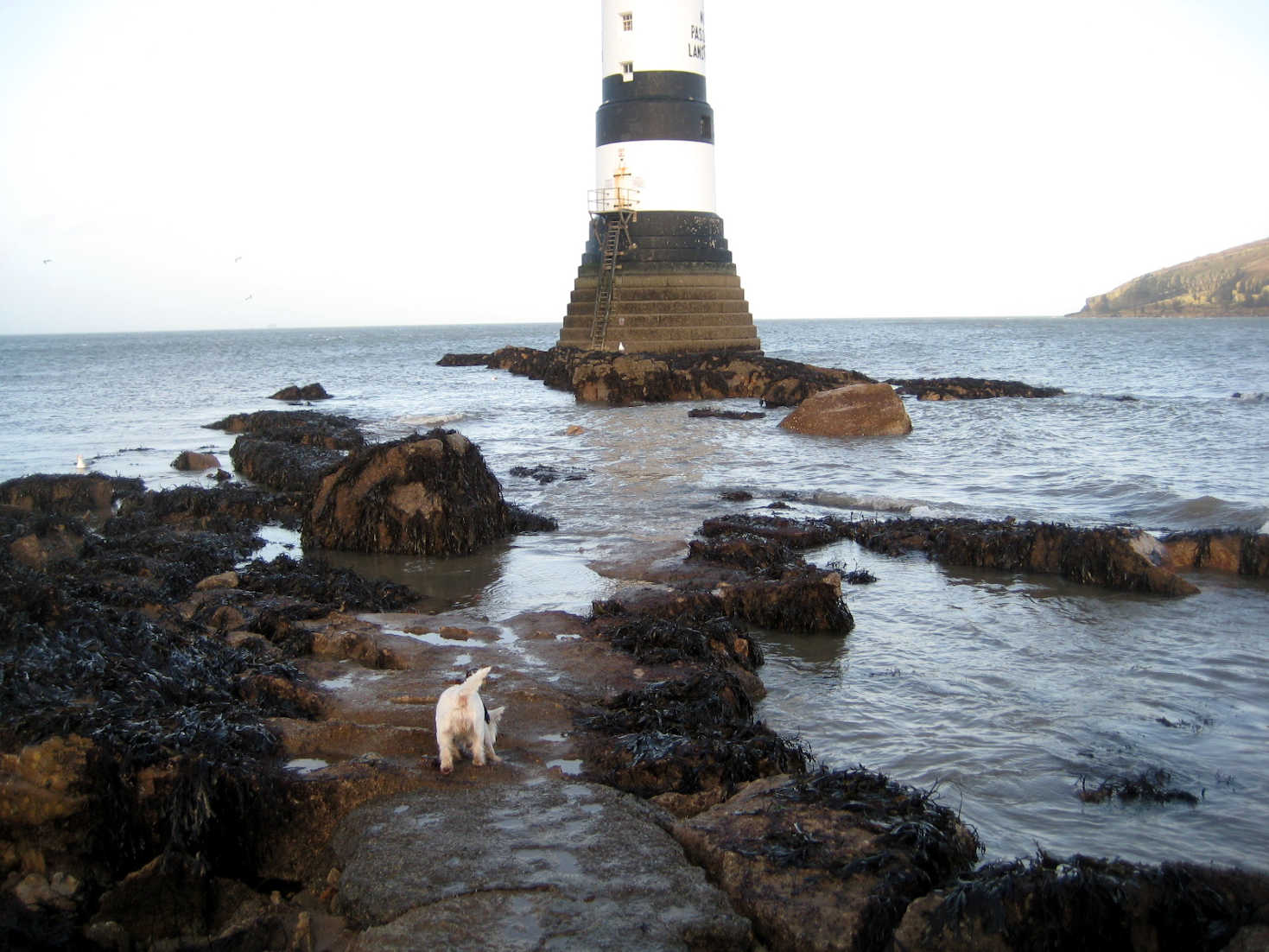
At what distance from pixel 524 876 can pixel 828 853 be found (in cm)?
106

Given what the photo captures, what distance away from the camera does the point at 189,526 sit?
10.7 m

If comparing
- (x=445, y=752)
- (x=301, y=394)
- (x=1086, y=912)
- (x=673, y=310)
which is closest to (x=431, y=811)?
(x=445, y=752)

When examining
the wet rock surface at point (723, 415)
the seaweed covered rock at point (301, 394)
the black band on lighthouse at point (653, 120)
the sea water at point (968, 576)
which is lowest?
the sea water at point (968, 576)

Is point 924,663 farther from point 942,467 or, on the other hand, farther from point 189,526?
point 942,467

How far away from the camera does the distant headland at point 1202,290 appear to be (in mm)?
135000

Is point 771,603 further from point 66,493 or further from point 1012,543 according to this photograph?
point 66,493

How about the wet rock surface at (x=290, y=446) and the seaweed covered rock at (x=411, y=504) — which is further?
the wet rock surface at (x=290, y=446)

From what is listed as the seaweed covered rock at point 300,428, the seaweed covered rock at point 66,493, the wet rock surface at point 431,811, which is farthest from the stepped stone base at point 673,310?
the wet rock surface at point 431,811

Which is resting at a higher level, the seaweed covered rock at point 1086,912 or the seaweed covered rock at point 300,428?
the seaweed covered rock at point 300,428

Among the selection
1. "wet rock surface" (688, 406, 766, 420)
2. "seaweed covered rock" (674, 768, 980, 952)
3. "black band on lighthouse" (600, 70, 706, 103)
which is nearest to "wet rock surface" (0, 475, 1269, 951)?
"seaweed covered rock" (674, 768, 980, 952)

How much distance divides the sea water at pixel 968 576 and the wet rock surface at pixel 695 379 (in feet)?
2.95

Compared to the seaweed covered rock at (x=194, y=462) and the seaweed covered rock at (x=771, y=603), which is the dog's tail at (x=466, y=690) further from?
the seaweed covered rock at (x=194, y=462)

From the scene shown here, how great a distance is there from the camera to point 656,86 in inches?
1161

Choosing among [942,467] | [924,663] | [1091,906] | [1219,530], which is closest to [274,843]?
[1091,906]
